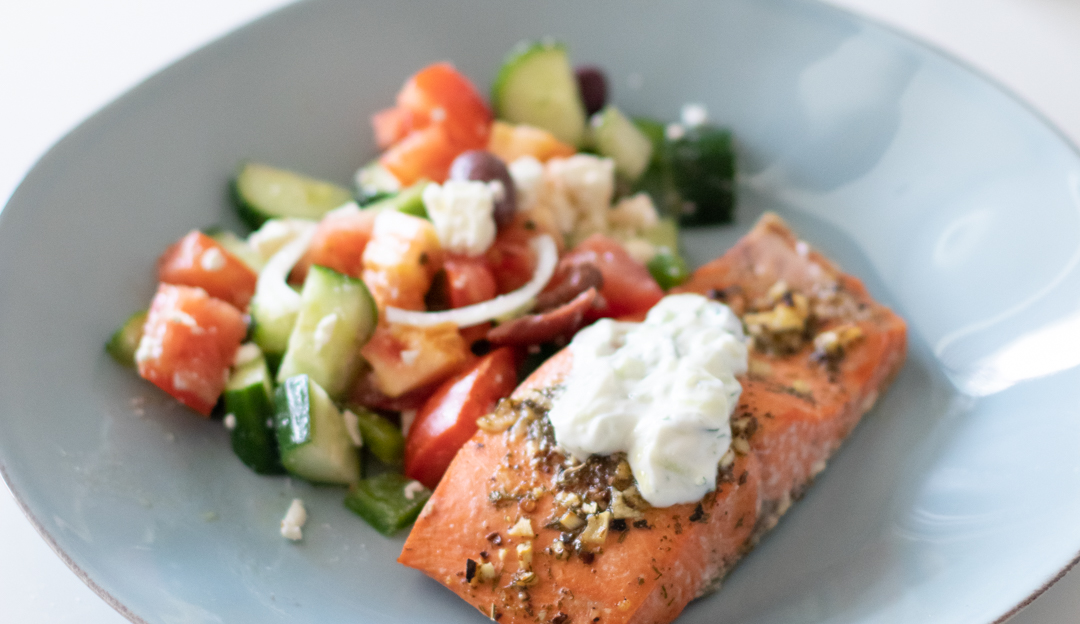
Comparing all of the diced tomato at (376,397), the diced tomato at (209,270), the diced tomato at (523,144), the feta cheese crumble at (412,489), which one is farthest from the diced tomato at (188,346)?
the diced tomato at (523,144)

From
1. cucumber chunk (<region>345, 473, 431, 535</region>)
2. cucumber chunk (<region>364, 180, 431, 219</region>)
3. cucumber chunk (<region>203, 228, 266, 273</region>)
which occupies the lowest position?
cucumber chunk (<region>345, 473, 431, 535</region>)

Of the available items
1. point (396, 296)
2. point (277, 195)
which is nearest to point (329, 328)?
point (396, 296)

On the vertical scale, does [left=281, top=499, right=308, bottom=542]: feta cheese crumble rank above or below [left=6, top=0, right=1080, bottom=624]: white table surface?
below

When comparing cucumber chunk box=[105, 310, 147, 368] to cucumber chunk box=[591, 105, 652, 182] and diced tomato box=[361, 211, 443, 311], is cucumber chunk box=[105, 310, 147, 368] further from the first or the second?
cucumber chunk box=[591, 105, 652, 182]

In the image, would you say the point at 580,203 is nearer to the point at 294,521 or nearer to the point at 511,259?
the point at 511,259

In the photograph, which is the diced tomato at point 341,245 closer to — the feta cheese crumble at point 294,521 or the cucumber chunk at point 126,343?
the cucumber chunk at point 126,343

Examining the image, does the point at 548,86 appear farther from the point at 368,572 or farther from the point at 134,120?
the point at 368,572

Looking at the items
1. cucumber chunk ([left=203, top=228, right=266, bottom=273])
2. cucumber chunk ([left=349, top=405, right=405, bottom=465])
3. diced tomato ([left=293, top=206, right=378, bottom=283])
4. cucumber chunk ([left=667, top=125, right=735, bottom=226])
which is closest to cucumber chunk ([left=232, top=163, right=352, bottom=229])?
cucumber chunk ([left=203, top=228, right=266, bottom=273])
